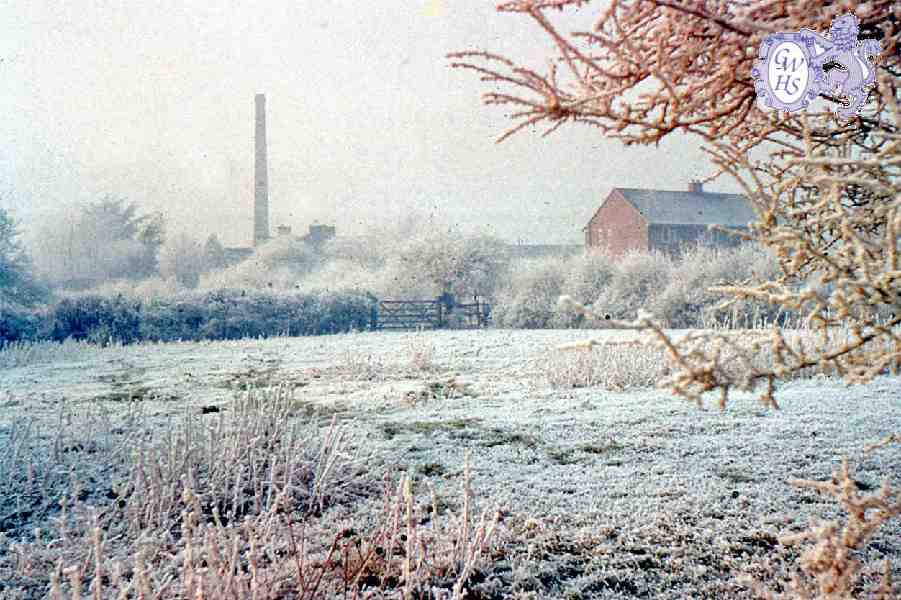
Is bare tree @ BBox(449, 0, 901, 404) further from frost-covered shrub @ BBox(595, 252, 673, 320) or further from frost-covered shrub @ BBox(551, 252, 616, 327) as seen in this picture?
frost-covered shrub @ BBox(551, 252, 616, 327)

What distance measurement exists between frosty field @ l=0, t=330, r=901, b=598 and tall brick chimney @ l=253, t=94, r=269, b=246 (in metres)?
24.3

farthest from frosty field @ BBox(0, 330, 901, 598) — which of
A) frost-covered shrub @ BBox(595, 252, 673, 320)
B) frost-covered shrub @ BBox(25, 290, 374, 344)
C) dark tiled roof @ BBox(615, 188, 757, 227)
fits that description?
dark tiled roof @ BBox(615, 188, 757, 227)

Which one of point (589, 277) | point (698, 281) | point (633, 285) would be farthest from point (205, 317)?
point (698, 281)

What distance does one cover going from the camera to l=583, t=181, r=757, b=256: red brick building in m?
29.9

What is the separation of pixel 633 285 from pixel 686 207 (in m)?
11.9

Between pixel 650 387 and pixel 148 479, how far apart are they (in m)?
7.06

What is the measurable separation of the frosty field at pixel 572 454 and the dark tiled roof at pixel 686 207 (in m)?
21.6

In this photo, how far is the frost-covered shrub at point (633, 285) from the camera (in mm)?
21547

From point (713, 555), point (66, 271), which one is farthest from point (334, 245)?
point (713, 555)

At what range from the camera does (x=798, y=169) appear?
9.46ft

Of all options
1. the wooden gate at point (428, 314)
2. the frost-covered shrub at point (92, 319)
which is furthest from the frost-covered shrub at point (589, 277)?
the frost-covered shrub at point (92, 319)

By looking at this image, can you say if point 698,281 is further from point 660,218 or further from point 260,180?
point 260,180

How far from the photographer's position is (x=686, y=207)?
31.6 m

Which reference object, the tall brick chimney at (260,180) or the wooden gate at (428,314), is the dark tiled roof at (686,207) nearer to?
the wooden gate at (428,314)
